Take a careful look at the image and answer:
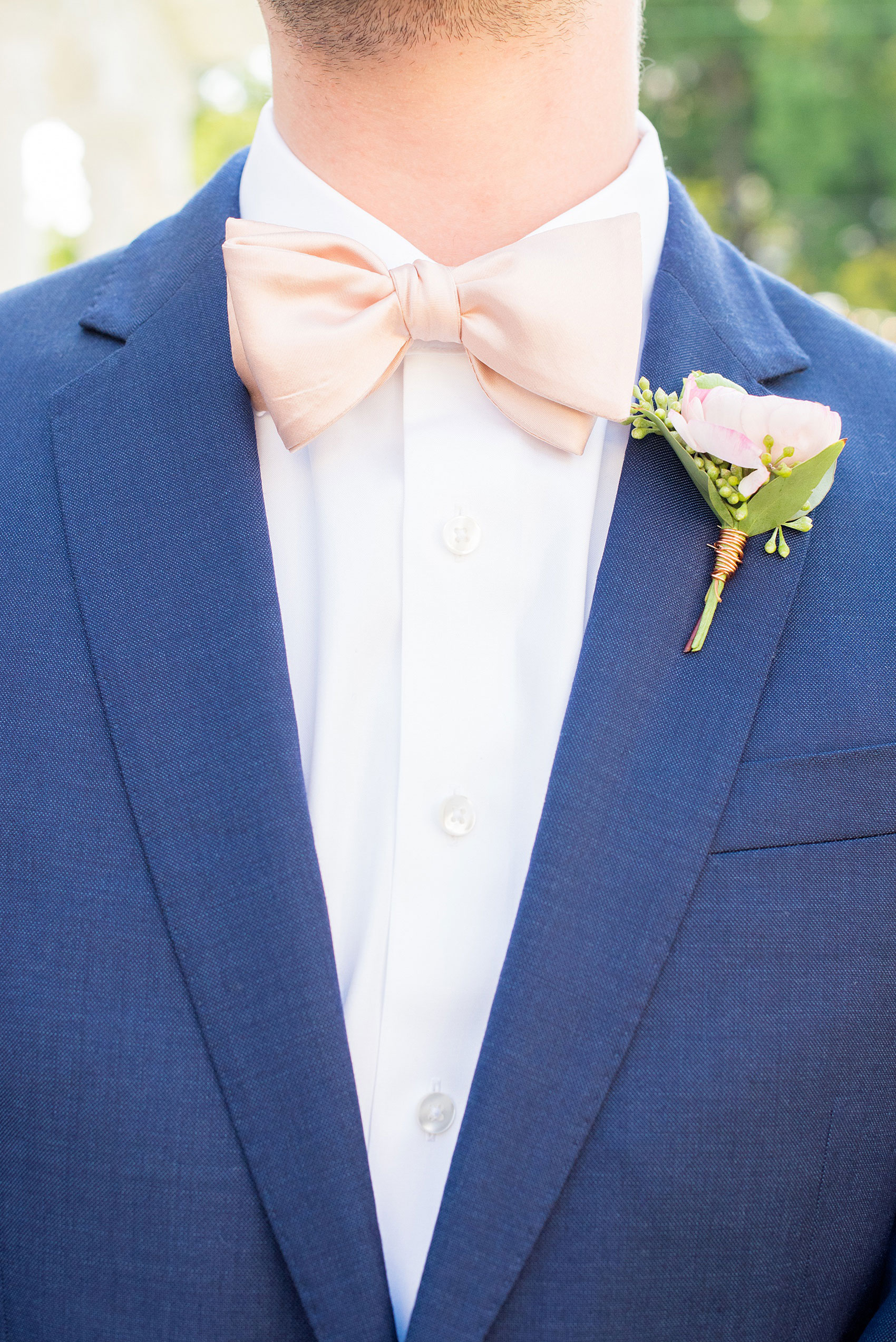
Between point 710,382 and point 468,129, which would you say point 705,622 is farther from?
point 468,129

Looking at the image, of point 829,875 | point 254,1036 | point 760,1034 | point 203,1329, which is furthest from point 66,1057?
point 829,875

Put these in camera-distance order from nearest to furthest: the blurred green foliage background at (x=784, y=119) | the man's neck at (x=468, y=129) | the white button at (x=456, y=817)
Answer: the white button at (x=456, y=817) < the man's neck at (x=468, y=129) < the blurred green foliage background at (x=784, y=119)

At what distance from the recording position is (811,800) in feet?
3.90

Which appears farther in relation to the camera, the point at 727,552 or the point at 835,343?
the point at 835,343

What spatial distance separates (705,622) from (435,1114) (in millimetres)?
590

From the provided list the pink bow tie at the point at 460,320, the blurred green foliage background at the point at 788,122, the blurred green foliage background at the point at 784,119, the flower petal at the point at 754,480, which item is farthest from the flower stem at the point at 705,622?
the blurred green foliage background at the point at 788,122

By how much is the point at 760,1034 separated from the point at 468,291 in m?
0.86

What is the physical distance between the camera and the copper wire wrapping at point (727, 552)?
1.23 meters

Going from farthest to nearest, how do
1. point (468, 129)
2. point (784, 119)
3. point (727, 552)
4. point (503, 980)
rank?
point (784, 119)
point (468, 129)
point (727, 552)
point (503, 980)

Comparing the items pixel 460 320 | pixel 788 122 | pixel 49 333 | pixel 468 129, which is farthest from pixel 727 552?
pixel 788 122

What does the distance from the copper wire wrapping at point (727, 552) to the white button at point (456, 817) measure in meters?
0.37

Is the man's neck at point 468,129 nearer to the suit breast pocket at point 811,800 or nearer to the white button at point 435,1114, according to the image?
the suit breast pocket at point 811,800

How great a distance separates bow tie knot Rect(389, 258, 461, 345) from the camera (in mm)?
1271

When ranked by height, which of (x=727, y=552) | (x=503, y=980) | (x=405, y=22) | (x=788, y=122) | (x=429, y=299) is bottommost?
(x=788, y=122)
